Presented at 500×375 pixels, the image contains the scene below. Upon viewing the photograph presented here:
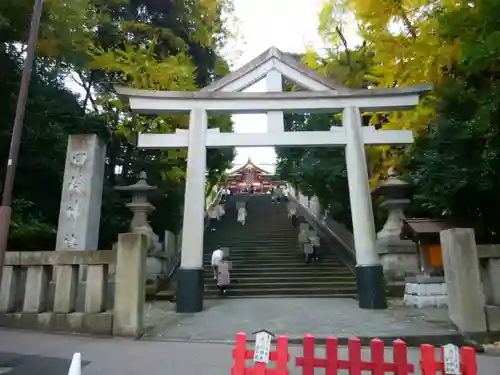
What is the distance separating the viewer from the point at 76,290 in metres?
7.22

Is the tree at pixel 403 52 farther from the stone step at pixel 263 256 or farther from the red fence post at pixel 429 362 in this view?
the red fence post at pixel 429 362

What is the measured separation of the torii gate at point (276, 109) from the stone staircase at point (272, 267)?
3.27 meters

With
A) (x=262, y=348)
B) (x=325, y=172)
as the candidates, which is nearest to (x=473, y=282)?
(x=262, y=348)

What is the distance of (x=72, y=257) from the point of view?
700 cm

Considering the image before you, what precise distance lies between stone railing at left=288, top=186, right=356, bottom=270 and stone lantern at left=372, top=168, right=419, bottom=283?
6.05 feet

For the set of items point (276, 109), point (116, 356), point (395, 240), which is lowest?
point (116, 356)

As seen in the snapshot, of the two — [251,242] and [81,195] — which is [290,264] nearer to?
[251,242]

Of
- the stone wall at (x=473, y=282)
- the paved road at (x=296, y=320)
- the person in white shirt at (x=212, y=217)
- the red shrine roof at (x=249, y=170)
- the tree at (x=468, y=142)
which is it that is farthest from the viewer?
the red shrine roof at (x=249, y=170)

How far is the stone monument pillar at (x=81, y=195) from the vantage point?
9359 millimetres

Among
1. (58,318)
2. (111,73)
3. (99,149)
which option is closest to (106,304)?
(58,318)

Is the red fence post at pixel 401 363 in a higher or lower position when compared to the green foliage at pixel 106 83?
lower

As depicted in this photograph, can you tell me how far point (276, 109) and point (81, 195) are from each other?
232 inches

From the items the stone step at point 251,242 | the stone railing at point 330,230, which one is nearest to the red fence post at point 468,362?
the stone railing at point 330,230

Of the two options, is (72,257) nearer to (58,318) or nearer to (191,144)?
(58,318)
